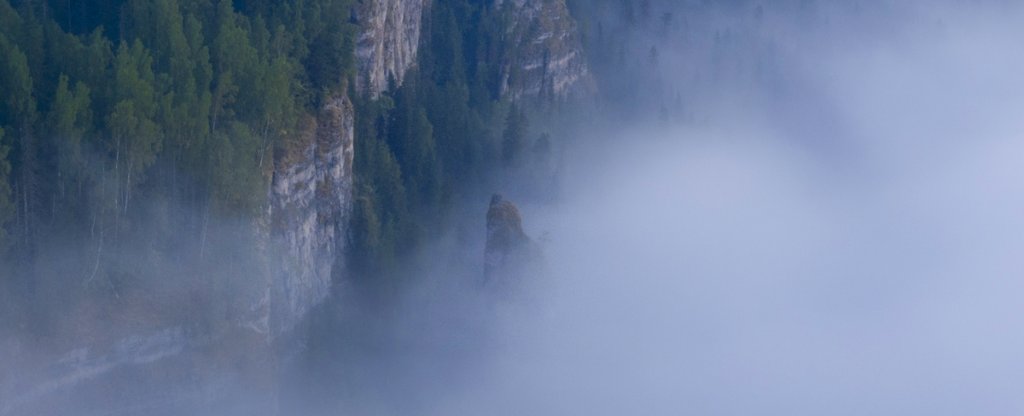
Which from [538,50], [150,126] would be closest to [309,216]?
[150,126]

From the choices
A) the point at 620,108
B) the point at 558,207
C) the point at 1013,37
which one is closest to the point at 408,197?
the point at 558,207

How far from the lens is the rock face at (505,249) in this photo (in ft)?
183

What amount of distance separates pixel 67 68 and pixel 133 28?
469cm

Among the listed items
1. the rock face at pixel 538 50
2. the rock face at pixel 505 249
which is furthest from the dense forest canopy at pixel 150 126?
the rock face at pixel 538 50

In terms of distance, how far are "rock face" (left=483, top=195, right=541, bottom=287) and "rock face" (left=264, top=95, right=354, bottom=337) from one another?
6.02 m

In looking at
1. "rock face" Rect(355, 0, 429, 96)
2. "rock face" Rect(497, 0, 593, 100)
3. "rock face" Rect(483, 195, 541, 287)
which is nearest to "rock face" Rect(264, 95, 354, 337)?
"rock face" Rect(355, 0, 429, 96)

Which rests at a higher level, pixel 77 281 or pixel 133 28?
pixel 133 28

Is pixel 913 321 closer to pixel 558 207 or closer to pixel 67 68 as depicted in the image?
pixel 558 207

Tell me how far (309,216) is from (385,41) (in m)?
12.5

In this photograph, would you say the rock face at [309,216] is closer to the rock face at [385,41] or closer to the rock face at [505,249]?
the rock face at [385,41]

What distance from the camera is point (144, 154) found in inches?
1612

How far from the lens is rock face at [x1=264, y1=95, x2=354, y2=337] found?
46375 mm

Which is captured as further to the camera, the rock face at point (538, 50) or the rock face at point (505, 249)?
the rock face at point (538, 50)

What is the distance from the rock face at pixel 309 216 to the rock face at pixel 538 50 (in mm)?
21665
